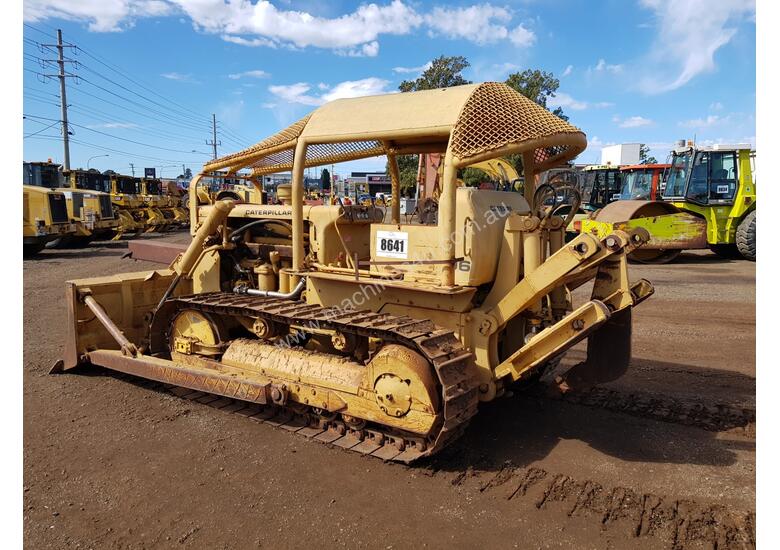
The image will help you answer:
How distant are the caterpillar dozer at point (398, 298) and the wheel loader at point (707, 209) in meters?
10.5

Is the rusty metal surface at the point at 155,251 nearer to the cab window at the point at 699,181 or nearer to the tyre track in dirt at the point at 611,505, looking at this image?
the tyre track in dirt at the point at 611,505

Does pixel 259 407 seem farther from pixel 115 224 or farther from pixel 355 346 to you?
pixel 115 224

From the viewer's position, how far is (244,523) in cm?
342

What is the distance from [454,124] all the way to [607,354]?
2.27 metres

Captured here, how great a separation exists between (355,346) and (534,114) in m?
2.35

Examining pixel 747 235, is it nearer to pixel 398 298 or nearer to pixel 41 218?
pixel 398 298

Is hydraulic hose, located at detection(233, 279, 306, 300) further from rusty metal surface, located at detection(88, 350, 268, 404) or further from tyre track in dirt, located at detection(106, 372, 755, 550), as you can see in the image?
tyre track in dirt, located at detection(106, 372, 755, 550)

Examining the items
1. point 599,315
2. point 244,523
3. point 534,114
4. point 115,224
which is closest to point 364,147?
point 534,114

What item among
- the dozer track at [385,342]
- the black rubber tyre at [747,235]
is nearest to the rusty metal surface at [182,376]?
the dozer track at [385,342]

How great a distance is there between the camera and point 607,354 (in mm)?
4508

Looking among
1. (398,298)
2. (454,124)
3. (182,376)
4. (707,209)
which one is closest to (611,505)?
(398,298)

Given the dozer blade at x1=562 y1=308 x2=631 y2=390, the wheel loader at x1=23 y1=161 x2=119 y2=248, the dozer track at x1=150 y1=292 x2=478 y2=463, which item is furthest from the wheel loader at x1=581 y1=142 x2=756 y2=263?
the wheel loader at x1=23 y1=161 x2=119 y2=248

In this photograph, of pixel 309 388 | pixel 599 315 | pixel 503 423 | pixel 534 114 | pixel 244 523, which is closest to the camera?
pixel 244 523

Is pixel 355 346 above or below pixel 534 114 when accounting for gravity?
below
